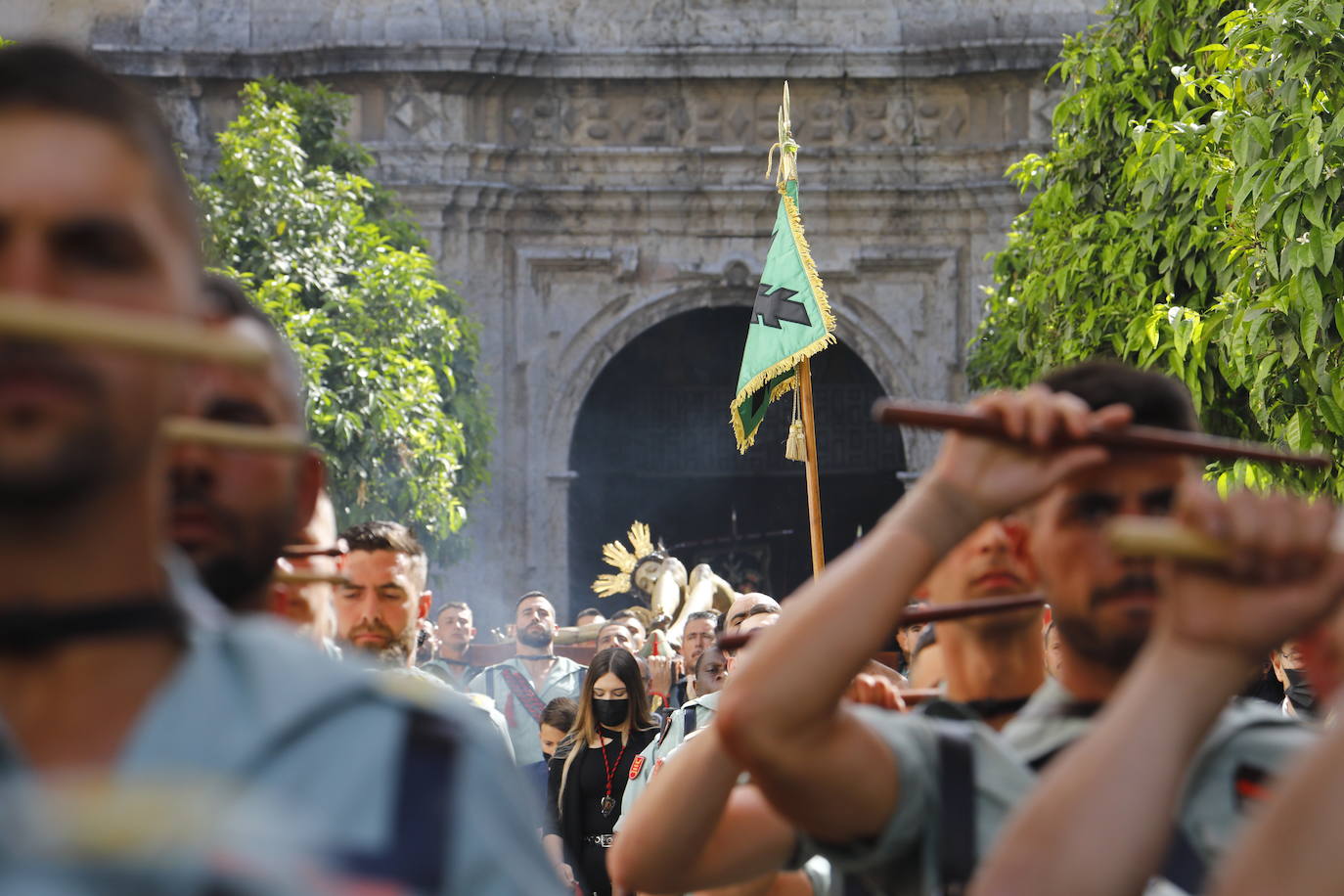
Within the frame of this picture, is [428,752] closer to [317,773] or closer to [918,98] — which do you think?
[317,773]

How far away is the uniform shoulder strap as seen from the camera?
2.42m

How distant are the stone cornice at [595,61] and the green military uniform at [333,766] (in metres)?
20.4

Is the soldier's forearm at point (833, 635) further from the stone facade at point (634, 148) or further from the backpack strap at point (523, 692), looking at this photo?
the stone facade at point (634, 148)

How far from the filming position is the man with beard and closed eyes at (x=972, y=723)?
7.32 feet

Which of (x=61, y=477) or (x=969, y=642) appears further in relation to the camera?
(x=969, y=642)

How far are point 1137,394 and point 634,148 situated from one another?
65.7 ft

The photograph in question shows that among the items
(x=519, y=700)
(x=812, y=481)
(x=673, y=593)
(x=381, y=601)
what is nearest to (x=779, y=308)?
(x=812, y=481)

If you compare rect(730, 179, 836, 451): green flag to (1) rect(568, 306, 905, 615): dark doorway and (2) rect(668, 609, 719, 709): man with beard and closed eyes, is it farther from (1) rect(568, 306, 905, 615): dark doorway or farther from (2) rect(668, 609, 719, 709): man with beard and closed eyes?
(1) rect(568, 306, 905, 615): dark doorway

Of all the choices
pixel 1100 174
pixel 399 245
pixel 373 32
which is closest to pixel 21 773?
pixel 1100 174

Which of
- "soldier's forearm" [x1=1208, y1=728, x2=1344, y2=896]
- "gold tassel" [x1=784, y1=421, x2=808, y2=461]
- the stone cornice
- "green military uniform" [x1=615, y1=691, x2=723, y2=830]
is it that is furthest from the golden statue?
"soldier's forearm" [x1=1208, y1=728, x2=1344, y2=896]

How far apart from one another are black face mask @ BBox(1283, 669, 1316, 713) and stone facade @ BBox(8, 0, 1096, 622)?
14.1 meters

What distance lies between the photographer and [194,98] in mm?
21984

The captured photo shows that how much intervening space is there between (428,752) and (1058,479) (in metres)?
0.90

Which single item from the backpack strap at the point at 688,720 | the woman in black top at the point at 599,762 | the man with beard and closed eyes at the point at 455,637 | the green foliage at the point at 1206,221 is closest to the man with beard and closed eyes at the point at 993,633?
the backpack strap at the point at 688,720
